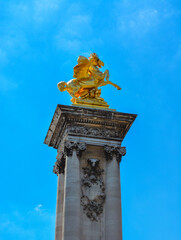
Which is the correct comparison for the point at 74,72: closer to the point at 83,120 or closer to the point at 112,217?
the point at 83,120

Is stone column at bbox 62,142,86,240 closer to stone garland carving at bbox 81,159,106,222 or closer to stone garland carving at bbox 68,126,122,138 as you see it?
stone garland carving at bbox 81,159,106,222

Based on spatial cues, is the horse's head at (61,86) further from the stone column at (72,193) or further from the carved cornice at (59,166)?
the carved cornice at (59,166)

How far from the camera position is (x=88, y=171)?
25.1 meters

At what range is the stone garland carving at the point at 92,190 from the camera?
24.2m

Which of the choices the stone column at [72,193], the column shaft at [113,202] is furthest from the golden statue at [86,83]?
the column shaft at [113,202]

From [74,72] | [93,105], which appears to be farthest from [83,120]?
[74,72]

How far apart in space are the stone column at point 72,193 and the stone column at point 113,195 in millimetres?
1444

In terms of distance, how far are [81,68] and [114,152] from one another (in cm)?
520

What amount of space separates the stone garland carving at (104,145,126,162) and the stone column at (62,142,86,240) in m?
1.21

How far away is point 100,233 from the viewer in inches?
941

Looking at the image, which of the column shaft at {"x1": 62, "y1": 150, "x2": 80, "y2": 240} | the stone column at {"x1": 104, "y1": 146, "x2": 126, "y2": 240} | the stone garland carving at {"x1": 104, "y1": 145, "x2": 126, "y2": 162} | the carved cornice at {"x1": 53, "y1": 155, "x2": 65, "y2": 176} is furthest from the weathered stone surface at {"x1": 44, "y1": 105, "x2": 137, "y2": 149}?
the column shaft at {"x1": 62, "y1": 150, "x2": 80, "y2": 240}

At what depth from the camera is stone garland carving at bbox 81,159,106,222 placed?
79.4 ft

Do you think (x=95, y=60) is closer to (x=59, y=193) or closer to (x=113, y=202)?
(x=59, y=193)

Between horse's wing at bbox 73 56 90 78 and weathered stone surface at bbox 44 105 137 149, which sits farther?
horse's wing at bbox 73 56 90 78
